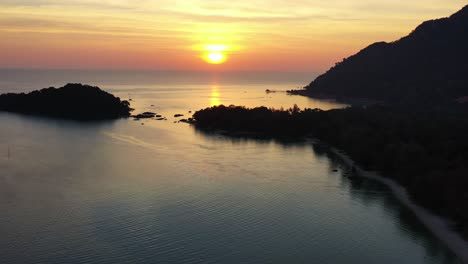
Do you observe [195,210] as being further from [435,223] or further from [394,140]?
[394,140]

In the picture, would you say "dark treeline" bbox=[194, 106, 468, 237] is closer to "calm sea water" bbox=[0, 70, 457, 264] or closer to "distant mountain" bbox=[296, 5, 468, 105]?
"calm sea water" bbox=[0, 70, 457, 264]

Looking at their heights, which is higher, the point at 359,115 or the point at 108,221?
the point at 359,115

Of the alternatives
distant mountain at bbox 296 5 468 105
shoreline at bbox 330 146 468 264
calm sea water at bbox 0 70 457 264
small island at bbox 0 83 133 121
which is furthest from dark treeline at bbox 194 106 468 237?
distant mountain at bbox 296 5 468 105

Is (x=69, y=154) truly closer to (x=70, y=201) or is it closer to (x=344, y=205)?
(x=70, y=201)

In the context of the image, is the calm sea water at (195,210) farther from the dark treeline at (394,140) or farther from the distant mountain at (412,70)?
the distant mountain at (412,70)

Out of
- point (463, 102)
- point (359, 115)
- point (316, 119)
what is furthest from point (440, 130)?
point (463, 102)

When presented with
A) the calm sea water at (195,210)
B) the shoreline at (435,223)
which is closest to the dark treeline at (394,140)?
the shoreline at (435,223)
